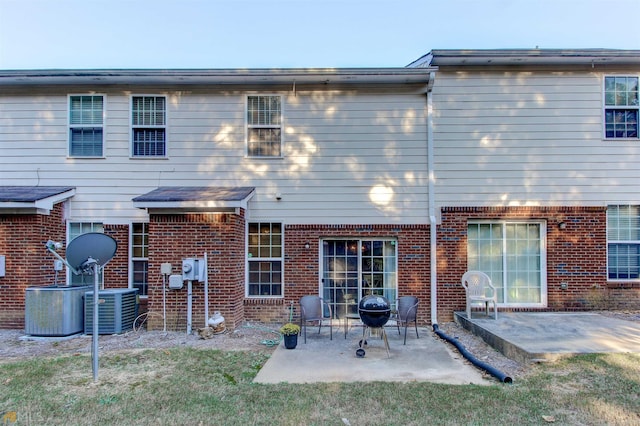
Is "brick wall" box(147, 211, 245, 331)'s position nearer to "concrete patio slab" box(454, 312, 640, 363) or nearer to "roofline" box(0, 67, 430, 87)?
"roofline" box(0, 67, 430, 87)

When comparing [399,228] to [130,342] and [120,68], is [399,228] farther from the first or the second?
[120,68]

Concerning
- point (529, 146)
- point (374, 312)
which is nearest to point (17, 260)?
point (374, 312)

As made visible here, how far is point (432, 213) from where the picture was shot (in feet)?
28.6

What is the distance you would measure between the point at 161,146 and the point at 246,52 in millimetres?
9100

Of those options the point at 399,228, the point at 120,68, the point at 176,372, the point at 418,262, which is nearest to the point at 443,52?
the point at 399,228

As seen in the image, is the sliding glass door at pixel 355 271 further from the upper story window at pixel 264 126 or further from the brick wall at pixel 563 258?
the upper story window at pixel 264 126

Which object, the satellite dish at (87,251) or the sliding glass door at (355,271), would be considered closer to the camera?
the satellite dish at (87,251)

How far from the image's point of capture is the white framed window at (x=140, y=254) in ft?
29.1

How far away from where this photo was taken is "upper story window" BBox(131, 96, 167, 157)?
356 inches

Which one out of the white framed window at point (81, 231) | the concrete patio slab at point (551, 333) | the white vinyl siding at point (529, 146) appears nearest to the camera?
the concrete patio slab at point (551, 333)

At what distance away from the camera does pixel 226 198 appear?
7.79m

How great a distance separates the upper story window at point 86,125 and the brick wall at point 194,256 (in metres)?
2.68

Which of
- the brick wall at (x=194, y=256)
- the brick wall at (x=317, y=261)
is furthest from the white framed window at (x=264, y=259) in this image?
the brick wall at (x=194, y=256)

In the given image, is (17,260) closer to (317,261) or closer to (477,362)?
(317,261)
